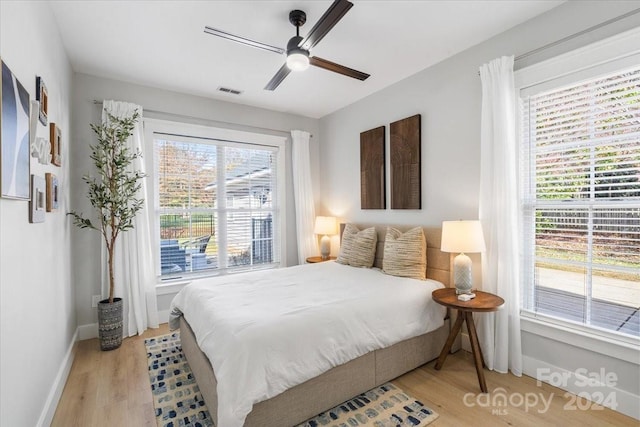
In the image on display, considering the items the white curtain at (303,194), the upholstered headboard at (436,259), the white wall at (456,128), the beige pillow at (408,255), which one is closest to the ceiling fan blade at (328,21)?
the white wall at (456,128)

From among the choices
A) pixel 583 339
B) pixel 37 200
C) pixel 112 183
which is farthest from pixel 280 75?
pixel 583 339

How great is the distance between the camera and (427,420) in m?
1.87

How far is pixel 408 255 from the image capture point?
2.93m

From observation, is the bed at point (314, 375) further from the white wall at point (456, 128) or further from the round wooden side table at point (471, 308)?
the white wall at point (456, 128)

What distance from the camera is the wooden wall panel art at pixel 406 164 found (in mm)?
3250

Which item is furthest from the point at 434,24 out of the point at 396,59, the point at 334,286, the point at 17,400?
the point at 17,400

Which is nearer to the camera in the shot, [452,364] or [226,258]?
[452,364]

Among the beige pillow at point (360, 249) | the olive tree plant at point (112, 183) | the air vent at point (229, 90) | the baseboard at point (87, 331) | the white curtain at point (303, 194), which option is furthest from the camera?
the white curtain at point (303, 194)

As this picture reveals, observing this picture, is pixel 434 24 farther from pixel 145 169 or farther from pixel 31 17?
pixel 145 169

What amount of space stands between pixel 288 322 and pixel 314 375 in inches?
13.6

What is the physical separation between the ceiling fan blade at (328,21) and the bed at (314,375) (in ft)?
5.99

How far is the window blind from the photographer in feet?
12.3

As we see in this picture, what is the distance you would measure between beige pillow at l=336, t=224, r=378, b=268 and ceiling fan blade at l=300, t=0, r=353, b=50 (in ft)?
6.78

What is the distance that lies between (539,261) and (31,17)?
376 cm
